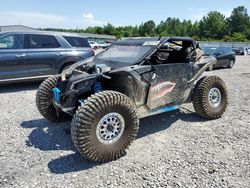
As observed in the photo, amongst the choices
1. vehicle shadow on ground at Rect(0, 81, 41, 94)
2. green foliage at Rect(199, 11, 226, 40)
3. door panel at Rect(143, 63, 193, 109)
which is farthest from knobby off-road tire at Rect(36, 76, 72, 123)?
green foliage at Rect(199, 11, 226, 40)

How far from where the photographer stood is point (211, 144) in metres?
4.30

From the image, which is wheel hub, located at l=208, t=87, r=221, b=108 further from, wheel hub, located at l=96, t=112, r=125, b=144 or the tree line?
the tree line

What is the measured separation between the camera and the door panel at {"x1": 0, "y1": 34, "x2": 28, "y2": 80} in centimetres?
756

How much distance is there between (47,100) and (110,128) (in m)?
1.67

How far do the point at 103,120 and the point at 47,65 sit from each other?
519 cm

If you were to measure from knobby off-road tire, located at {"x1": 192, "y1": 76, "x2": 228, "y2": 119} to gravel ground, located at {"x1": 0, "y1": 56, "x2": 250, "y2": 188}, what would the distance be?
0.20 meters

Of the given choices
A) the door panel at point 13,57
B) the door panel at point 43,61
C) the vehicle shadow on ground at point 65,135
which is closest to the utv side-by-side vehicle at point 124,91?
the vehicle shadow on ground at point 65,135

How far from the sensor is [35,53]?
26.2ft

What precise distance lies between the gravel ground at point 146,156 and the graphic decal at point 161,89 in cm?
72

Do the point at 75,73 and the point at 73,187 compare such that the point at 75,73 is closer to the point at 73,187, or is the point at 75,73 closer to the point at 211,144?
the point at 73,187

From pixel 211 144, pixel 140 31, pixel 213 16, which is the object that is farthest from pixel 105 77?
pixel 140 31

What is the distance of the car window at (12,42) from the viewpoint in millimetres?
7594

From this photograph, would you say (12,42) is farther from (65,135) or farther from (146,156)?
(146,156)

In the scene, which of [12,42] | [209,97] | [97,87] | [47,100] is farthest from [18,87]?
[209,97]
